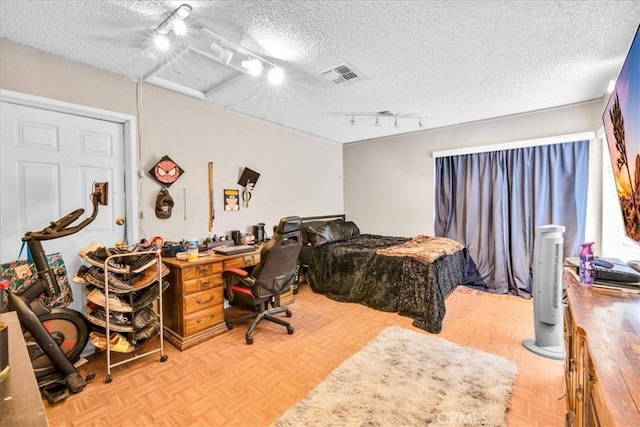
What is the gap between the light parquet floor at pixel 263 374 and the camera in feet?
5.86

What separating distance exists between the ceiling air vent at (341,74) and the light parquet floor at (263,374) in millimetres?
2496

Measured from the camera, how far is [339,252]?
3943mm

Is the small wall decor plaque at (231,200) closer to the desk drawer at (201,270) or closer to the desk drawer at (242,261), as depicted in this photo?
the desk drawer at (242,261)

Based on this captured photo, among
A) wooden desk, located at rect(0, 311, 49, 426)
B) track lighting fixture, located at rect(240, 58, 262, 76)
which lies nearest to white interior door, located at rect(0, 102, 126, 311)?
track lighting fixture, located at rect(240, 58, 262, 76)

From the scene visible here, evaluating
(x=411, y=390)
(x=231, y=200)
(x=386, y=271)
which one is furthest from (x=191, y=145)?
(x=411, y=390)

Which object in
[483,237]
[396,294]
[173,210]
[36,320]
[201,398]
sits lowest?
[201,398]

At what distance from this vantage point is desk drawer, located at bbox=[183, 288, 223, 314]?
8.52ft

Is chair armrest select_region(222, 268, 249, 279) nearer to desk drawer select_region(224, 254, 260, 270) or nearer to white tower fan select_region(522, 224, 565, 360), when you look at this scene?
desk drawer select_region(224, 254, 260, 270)

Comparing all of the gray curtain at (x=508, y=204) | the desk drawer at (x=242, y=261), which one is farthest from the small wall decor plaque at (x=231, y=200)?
the gray curtain at (x=508, y=204)

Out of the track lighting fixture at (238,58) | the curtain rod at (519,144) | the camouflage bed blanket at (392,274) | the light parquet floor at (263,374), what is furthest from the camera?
the curtain rod at (519,144)

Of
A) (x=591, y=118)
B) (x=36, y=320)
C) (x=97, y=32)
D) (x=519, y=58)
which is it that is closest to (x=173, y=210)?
(x=36, y=320)

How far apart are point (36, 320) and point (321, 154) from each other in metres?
4.16

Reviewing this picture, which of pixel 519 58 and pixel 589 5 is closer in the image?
pixel 589 5

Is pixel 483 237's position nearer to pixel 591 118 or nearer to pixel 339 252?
pixel 591 118
